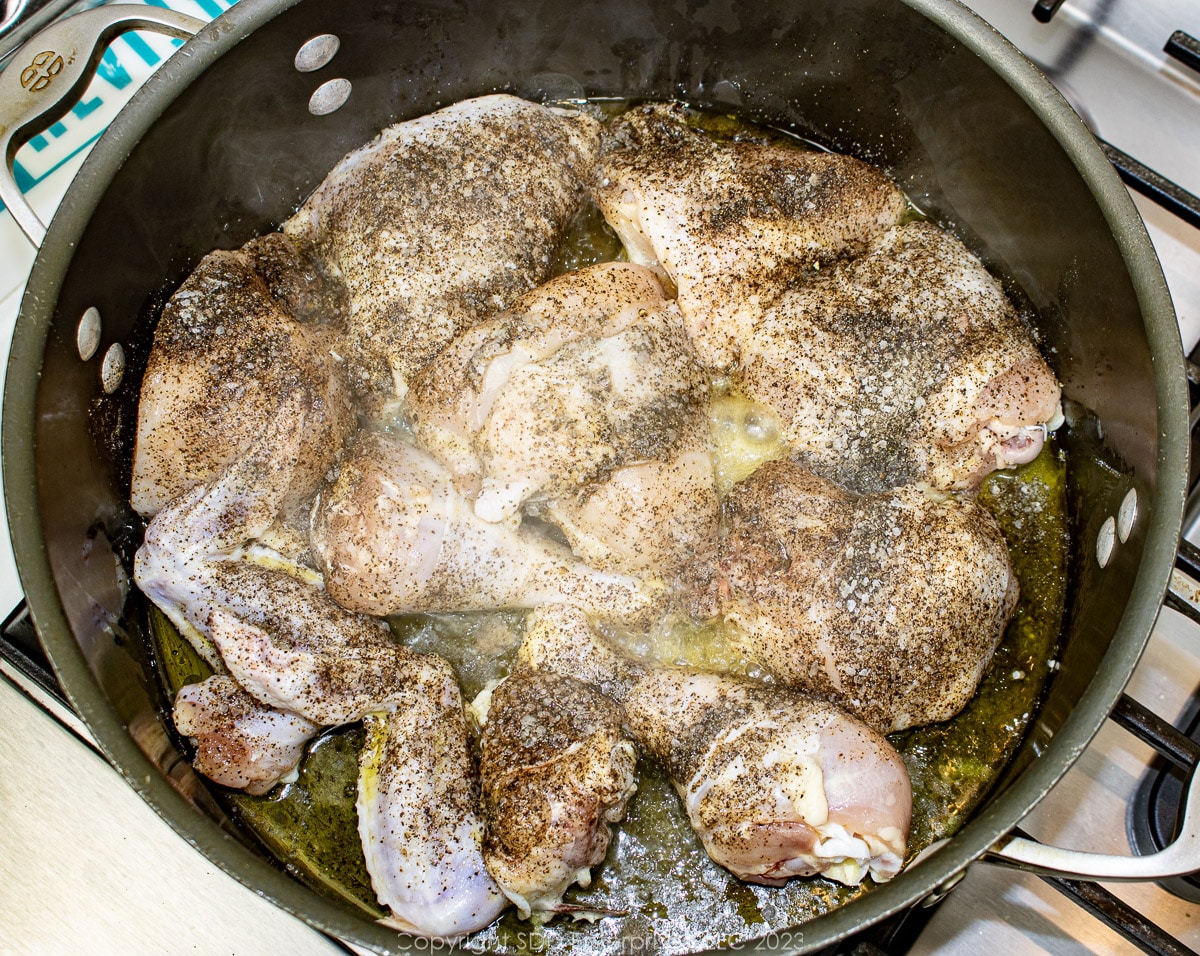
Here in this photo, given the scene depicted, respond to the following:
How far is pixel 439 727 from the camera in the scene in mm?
1704

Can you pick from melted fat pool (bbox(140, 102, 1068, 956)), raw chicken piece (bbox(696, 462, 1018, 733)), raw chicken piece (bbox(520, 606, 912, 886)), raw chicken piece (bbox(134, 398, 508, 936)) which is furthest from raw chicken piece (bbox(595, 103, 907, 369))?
raw chicken piece (bbox(134, 398, 508, 936))

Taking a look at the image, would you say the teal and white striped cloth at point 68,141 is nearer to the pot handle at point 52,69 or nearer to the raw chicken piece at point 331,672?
the pot handle at point 52,69

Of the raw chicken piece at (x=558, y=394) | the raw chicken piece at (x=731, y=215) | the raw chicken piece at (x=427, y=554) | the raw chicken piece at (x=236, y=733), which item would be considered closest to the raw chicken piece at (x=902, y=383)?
the raw chicken piece at (x=731, y=215)

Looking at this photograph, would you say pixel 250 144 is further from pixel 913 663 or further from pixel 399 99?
pixel 913 663

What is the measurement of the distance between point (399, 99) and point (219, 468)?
891 mm

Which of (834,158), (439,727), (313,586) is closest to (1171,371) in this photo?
(834,158)

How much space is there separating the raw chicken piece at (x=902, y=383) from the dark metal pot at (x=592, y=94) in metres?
0.16

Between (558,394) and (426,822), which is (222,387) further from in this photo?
(426,822)

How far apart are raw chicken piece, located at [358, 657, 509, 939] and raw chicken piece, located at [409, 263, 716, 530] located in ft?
1.26

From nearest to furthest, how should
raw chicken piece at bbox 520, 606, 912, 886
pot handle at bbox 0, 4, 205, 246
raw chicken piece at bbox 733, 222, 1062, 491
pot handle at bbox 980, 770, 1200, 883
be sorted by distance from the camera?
pot handle at bbox 980, 770, 1200, 883 < raw chicken piece at bbox 520, 606, 912, 886 < pot handle at bbox 0, 4, 205, 246 < raw chicken piece at bbox 733, 222, 1062, 491

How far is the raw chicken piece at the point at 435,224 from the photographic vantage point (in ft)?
6.08

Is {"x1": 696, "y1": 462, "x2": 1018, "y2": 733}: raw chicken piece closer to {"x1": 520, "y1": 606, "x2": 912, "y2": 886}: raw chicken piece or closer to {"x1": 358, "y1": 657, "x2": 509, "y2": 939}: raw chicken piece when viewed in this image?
{"x1": 520, "y1": 606, "x2": 912, "y2": 886}: raw chicken piece

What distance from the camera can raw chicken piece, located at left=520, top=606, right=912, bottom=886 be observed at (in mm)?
1543

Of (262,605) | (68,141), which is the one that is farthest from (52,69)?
(262,605)
